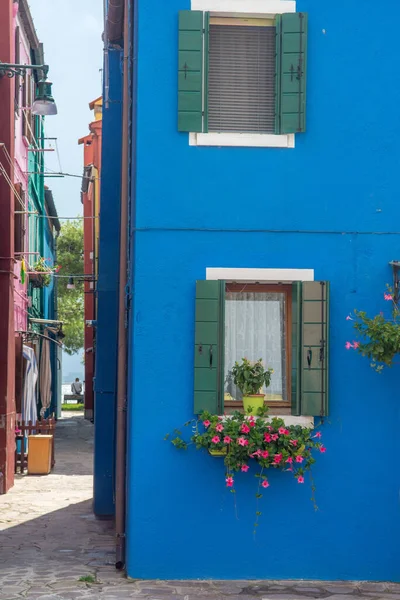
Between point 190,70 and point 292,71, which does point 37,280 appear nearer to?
point 190,70

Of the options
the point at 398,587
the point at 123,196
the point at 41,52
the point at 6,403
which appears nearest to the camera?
the point at 398,587

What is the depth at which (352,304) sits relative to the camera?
9.77 m

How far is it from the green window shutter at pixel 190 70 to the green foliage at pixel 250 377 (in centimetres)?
229

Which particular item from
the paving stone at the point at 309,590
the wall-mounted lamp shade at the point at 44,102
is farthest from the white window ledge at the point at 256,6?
the paving stone at the point at 309,590

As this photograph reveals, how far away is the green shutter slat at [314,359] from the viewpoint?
9.53 m

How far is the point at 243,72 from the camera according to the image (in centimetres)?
1002

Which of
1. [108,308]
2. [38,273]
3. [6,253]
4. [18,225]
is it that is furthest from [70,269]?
[108,308]

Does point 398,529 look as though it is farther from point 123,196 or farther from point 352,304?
point 123,196

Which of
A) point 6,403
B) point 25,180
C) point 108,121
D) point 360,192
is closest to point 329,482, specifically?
point 360,192

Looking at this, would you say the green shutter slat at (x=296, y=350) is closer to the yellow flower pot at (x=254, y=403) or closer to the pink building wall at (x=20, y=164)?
the yellow flower pot at (x=254, y=403)

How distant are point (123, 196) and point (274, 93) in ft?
6.71

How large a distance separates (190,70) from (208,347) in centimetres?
261

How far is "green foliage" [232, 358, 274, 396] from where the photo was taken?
953 centimetres

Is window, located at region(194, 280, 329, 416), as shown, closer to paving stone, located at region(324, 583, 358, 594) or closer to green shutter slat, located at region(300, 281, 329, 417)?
green shutter slat, located at region(300, 281, 329, 417)
